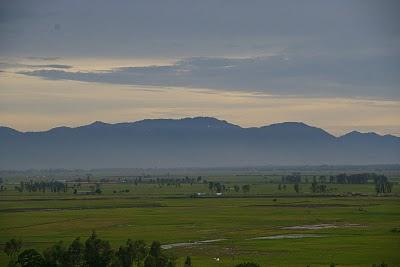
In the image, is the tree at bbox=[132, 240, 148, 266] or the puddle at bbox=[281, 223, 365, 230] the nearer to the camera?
the tree at bbox=[132, 240, 148, 266]

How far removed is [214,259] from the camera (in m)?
51.1

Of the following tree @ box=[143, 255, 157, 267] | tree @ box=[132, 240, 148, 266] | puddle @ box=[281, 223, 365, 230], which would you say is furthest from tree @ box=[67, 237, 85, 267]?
puddle @ box=[281, 223, 365, 230]

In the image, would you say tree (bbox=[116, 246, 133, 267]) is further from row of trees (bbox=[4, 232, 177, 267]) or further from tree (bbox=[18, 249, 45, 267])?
tree (bbox=[18, 249, 45, 267])

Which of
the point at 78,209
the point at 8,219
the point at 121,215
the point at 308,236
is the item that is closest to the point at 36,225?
the point at 8,219

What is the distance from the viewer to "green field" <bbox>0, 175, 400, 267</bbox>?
53781 mm

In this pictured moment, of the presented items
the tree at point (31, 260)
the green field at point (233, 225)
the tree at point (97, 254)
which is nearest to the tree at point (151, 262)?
the tree at point (97, 254)

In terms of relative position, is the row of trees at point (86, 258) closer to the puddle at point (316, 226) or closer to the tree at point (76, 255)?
the tree at point (76, 255)

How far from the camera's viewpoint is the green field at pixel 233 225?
5378cm

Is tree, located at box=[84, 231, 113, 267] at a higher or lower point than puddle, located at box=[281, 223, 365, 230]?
higher

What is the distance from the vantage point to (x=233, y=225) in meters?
74.7

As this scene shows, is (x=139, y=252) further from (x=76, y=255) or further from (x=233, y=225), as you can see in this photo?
(x=233, y=225)

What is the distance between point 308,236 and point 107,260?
27.1 meters

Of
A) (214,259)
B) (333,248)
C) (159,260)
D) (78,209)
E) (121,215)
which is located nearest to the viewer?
(159,260)

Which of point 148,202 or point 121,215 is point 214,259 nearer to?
point 121,215
